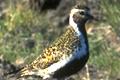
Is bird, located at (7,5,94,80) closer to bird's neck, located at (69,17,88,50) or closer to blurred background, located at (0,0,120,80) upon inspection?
bird's neck, located at (69,17,88,50)

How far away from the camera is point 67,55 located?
766 centimetres

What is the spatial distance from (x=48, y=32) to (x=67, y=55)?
3.79m

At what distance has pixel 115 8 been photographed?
9445mm

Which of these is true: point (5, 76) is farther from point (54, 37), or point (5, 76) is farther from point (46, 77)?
point (54, 37)

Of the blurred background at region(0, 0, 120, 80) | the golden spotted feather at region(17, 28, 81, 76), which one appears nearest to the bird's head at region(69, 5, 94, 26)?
the golden spotted feather at region(17, 28, 81, 76)

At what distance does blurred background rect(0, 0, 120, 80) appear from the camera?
9391 millimetres

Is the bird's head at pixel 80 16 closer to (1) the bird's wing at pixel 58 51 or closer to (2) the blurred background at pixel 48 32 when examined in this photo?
(1) the bird's wing at pixel 58 51

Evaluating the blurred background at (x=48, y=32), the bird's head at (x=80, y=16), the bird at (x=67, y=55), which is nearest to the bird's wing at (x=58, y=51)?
the bird at (x=67, y=55)

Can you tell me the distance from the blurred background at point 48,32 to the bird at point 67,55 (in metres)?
1.09

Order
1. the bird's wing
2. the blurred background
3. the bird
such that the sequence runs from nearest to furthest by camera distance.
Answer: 1. the bird
2. the bird's wing
3. the blurred background

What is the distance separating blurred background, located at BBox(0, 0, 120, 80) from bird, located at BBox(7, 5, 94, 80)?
1094 mm

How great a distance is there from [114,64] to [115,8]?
802 mm

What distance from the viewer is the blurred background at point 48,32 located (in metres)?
9.39

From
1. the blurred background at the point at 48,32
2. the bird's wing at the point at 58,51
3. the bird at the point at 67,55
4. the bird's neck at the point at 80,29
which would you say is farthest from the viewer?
the blurred background at the point at 48,32
